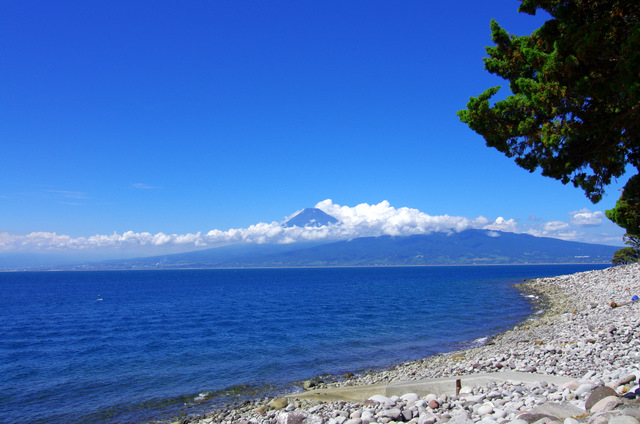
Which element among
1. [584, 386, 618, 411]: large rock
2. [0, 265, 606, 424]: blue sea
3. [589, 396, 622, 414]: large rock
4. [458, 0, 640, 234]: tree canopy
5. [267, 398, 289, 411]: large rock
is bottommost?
[0, 265, 606, 424]: blue sea

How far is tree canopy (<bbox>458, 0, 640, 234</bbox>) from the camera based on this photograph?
27.9 ft

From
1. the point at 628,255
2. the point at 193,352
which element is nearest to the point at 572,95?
the point at 193,352

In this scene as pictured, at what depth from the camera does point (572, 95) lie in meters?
10.0

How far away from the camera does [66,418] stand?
17.2 metres

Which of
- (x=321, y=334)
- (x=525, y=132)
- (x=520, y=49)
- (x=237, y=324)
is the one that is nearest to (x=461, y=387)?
(x=525, y=132)

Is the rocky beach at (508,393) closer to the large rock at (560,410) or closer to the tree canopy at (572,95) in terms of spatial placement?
the large rock at (560,410)

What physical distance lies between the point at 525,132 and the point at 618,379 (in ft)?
23.3

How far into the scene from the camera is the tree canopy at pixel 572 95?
27.9 ft

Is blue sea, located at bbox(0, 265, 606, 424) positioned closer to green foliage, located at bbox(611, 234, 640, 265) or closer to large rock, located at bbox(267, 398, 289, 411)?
large rock, located at bbox(267, 398, 289, 411)

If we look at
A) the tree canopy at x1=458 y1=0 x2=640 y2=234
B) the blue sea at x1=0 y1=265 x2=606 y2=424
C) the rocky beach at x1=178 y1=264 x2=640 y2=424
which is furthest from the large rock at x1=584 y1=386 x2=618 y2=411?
the blue sea at x1=0 y1=265 x2=606 y2=424

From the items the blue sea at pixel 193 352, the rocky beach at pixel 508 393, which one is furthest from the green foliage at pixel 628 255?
the rocky beach at pixel 508 393

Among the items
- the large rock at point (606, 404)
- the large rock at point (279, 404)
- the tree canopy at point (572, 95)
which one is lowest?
the large rock at point (279, 404)

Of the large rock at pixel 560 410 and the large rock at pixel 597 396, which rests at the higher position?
the large rock at pixel 597 396

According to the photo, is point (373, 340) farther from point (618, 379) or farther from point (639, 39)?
point (639, 39)
